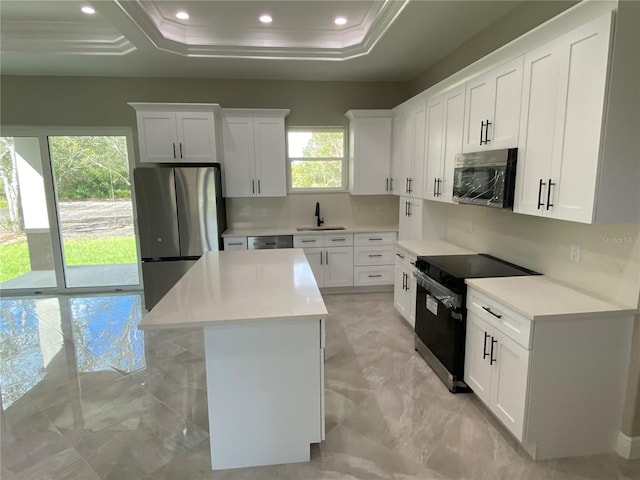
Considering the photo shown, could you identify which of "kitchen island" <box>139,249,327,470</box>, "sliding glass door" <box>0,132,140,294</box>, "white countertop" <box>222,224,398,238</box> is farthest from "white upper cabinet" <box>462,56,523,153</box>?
"sliding glass door" <box>0,132,140,294</box>

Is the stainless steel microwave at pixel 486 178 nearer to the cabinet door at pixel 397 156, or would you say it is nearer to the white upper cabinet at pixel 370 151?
the cabinet door at pixel 397 156

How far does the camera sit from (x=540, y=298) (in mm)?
2062

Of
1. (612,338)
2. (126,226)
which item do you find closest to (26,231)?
(126,226)

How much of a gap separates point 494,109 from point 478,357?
1.74m

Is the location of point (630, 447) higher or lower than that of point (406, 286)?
lower

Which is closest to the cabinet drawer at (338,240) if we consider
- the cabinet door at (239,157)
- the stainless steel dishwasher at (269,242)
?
the stainless steel dishwasher at (269,242)

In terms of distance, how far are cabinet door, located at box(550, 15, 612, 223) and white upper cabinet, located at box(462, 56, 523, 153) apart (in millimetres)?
393

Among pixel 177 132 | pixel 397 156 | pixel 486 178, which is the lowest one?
pixel 486 178

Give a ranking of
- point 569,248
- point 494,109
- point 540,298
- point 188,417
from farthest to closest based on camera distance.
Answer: point 494,109, point 188,417, point 569,248, point 540,298

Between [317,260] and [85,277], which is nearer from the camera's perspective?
[317,260]

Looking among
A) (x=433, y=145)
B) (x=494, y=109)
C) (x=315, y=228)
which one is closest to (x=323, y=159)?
(x=315, y=228)

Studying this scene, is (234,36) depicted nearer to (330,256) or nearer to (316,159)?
(316,159)

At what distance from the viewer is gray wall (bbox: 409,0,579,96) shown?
2543mm

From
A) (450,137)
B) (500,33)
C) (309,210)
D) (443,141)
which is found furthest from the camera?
A: (309,210)
